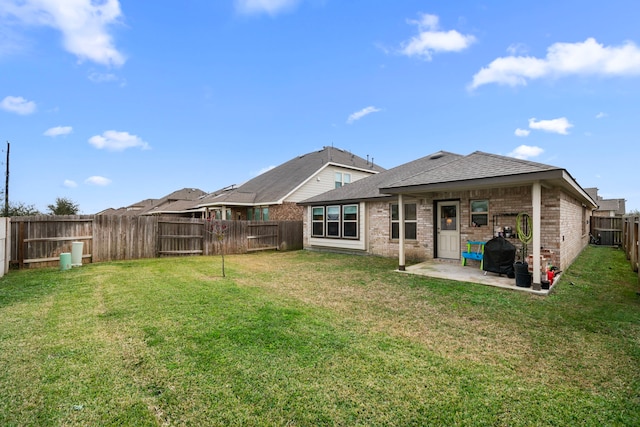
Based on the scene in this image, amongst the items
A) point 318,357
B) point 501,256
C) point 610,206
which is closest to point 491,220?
point 501,256

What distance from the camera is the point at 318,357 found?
10.6 ft

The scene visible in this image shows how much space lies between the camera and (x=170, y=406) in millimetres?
2406

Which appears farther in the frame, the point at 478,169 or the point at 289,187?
the point at 289,187

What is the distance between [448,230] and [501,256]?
241cm

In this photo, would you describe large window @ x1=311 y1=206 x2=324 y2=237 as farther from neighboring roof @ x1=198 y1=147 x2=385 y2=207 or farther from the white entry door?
the white entry door

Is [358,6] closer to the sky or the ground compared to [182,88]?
closer to the sky

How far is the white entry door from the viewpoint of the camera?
374 inches

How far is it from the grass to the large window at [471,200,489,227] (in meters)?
2.83

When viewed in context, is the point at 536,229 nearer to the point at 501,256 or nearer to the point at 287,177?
the point at 501,256

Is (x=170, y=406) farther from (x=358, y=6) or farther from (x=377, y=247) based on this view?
(x=358, y=6)

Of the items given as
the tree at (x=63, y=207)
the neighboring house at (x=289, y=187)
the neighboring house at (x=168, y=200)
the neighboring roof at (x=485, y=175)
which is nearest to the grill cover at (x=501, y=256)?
the neighboring roof at (x=485, y=175)

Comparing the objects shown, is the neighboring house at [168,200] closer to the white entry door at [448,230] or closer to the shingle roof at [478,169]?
the white entry door at [448,230]

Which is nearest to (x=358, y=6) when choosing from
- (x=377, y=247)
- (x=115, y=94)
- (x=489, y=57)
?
(x=489, y=57)

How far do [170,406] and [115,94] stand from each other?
1588cm
